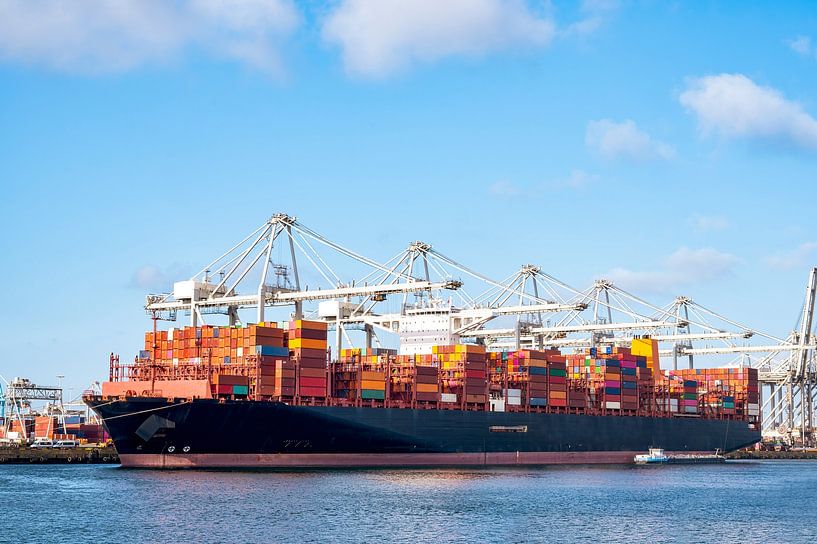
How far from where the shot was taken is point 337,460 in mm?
59562

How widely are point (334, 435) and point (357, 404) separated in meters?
2.53

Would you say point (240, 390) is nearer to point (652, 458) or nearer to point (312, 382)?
point (312, 382)

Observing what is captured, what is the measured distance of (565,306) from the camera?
236 feet

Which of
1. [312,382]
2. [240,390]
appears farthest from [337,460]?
[240,390]

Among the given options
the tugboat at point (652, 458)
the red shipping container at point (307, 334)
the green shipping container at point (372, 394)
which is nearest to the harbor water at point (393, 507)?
the green shipping container at point (372, 394)

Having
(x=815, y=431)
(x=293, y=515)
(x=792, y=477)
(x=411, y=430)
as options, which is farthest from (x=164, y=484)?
(x=815, y=431)

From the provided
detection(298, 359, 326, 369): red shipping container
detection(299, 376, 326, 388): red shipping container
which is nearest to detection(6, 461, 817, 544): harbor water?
detection(299, 376, 326, 388): red shipping container

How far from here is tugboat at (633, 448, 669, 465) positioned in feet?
251

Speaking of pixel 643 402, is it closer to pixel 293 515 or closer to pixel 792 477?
pixel 792 477

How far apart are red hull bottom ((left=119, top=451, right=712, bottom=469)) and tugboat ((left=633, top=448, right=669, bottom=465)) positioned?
707cm

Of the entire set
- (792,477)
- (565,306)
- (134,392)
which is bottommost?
(792,477)

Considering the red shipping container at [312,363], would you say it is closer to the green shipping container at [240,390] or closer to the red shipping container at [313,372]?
the red shipping container at [313,372]

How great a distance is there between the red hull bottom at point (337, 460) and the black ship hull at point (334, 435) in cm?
6

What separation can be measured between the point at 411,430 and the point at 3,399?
65856mm
